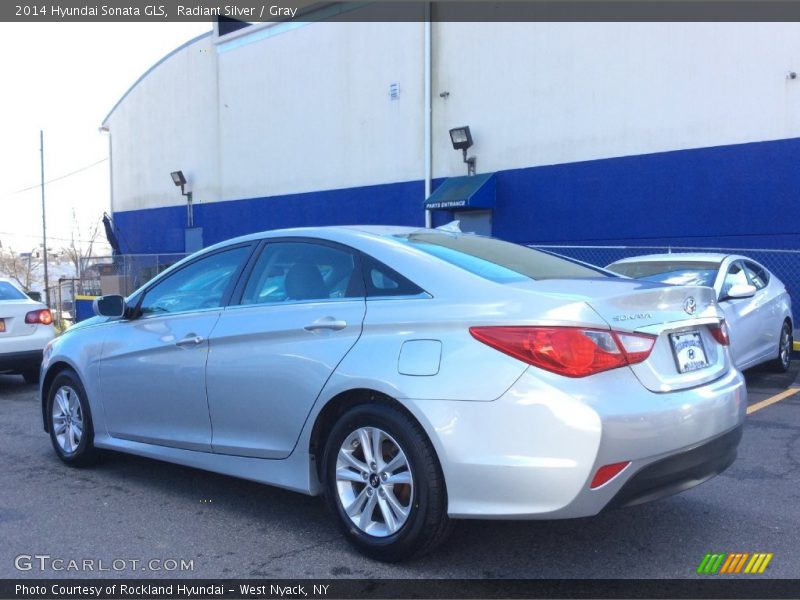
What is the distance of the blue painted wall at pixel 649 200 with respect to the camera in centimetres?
1330

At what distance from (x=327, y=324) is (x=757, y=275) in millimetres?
6844

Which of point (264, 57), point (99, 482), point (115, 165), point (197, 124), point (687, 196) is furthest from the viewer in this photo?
point (115, 165)

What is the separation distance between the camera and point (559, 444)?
128 inches

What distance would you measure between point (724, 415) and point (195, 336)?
291 centimetres

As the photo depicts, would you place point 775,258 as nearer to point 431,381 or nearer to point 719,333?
point 719,333

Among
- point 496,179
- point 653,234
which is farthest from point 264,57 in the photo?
point 653,234

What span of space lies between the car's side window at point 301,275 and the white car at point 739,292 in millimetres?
4547

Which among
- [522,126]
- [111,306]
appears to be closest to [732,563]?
[111,306]

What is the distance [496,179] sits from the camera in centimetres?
1684

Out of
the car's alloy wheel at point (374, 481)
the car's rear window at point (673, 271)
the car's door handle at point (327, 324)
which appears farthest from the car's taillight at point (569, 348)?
the car's rear window at point (673, 271)

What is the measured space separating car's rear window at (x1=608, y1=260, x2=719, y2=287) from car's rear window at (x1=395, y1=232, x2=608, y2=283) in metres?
3.79

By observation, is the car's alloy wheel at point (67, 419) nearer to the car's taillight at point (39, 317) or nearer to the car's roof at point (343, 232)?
the car's roof at point (343, 232)

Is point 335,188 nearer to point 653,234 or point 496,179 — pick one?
point 496,179

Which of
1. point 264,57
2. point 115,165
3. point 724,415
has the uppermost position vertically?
point 264,57
